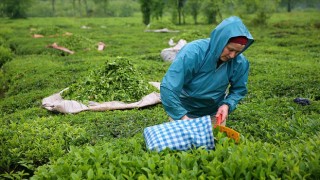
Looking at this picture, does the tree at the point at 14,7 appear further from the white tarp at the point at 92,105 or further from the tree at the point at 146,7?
the white tarp at the point at 92,105

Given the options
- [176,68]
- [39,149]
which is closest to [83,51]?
[39,149]

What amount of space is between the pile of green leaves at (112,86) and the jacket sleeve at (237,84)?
3.18 m

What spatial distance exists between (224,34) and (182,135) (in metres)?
1.06

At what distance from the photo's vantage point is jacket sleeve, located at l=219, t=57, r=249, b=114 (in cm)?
408

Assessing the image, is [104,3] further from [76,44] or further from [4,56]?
[4,56]

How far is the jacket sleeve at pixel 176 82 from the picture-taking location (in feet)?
11.5

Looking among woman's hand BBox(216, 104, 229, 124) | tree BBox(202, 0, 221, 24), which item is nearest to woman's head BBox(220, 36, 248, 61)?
woman's hand BBox(216, 104, 229, 124)

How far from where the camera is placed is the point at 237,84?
4188 mm

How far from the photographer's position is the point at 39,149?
14.5 feet

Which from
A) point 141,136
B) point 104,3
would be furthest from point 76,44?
point 104,3

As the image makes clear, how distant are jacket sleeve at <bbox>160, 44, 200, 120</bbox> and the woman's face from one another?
30 centimetres

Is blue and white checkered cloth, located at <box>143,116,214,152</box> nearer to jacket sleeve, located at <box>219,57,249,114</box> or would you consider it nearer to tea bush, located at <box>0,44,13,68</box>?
jacket sleeve, located at <box>219,57,249,114</box>

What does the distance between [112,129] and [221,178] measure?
283 centimetres

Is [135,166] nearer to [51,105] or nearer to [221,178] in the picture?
[221,178]
